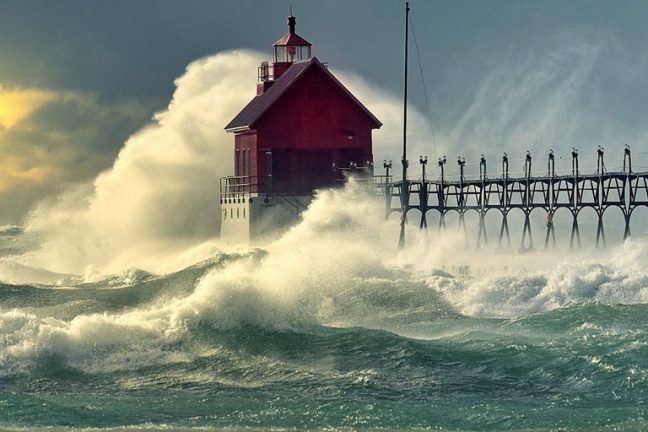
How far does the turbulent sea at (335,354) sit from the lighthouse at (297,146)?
17250 millimetres

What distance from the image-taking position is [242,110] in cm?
5647

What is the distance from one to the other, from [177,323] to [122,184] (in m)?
34.0

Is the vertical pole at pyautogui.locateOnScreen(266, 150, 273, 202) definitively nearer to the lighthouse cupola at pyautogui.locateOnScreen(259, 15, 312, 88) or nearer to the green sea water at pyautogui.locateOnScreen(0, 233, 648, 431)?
the lighthouse cupola at pyautogui.locateOnScreen(259, 15, 312, 88)

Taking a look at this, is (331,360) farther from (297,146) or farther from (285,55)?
(285,55)

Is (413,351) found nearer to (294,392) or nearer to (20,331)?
(294,392)

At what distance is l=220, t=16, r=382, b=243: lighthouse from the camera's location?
5150 centimetres

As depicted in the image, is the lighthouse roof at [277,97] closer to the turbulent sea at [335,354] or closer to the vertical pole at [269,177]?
the vertical pole at [269,177]

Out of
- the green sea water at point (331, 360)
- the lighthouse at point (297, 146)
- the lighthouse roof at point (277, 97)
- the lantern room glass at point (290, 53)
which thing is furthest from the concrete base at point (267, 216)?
the green sea water at point (331, 360)

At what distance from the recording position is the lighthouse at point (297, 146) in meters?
51.5

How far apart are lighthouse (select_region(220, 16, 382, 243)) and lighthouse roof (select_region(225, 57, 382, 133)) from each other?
1.4 inches

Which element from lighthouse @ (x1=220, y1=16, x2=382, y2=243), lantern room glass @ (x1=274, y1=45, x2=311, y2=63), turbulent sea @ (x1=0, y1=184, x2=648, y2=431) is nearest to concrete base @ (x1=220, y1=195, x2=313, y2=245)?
lighthouse @ (x1=220, y1=16, x2=382, y2=243)

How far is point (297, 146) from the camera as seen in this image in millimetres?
52312

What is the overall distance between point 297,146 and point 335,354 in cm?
2913

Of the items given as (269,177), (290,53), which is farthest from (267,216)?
(290,53)
